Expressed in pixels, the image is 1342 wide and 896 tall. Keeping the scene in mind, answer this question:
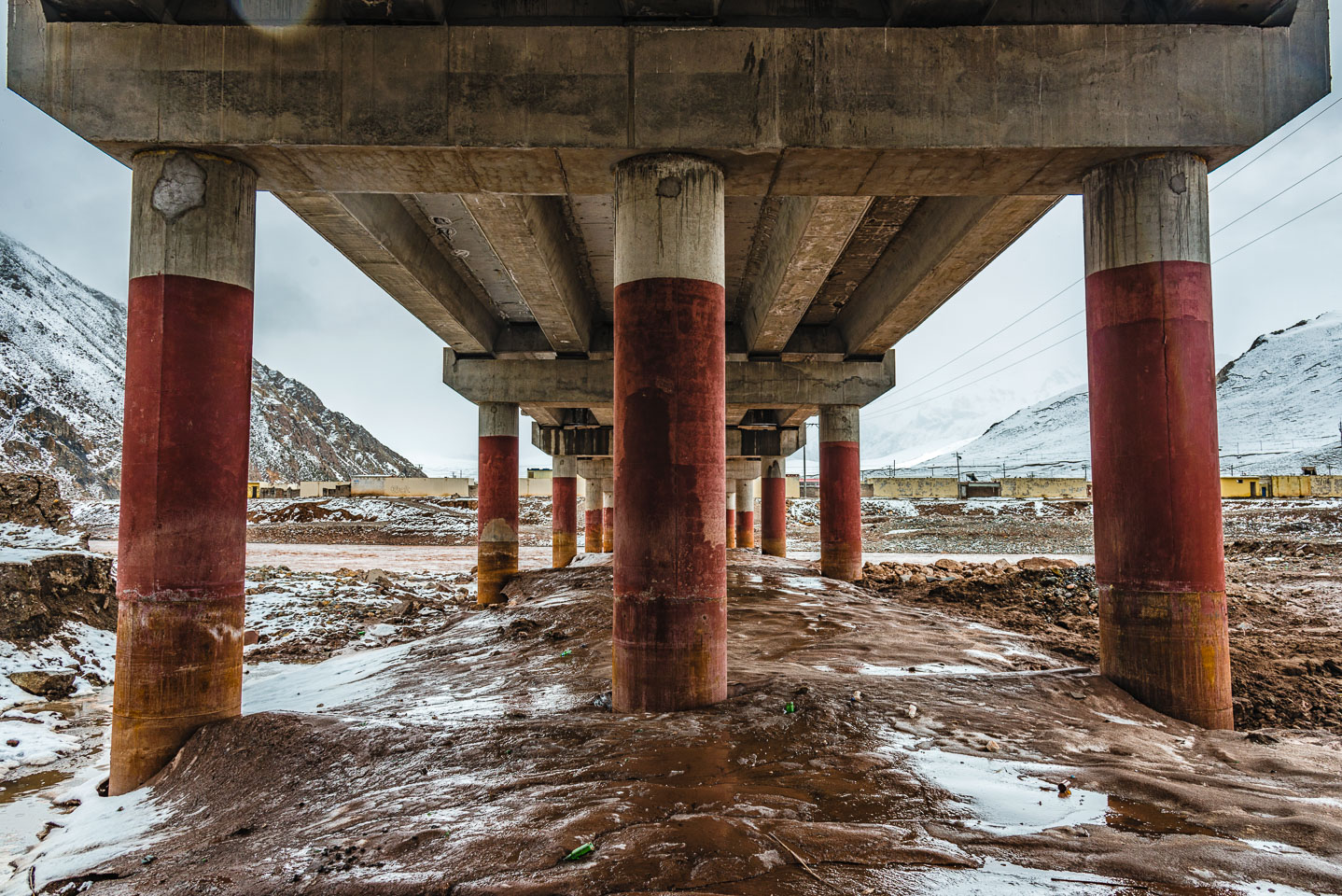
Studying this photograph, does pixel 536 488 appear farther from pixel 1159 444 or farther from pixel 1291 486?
pixel 1159 444

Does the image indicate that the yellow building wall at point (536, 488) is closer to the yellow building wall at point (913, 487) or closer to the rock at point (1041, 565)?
the yellow building wall at point (913, 487)

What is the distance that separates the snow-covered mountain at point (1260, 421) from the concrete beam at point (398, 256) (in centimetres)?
7023

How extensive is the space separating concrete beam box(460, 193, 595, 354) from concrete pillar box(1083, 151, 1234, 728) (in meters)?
6.36

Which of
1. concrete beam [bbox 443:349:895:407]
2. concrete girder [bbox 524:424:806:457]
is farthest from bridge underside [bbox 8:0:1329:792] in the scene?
concrete girder [bbox 524:424:806:457]

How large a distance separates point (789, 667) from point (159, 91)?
818cm

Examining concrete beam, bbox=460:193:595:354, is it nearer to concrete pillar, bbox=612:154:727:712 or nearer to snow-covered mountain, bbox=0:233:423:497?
concrete pillar, bbox=612:154:727:712

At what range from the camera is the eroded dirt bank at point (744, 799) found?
4.04 meters

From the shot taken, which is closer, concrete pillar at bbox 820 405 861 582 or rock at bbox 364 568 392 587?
rock at bbox 364 568 392 587

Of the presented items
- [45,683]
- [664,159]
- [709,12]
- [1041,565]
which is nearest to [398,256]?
[664,159]

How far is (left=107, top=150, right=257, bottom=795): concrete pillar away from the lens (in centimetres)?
675

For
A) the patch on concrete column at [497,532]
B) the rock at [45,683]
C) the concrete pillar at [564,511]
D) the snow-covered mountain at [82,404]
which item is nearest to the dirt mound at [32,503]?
the rock at [45,683]

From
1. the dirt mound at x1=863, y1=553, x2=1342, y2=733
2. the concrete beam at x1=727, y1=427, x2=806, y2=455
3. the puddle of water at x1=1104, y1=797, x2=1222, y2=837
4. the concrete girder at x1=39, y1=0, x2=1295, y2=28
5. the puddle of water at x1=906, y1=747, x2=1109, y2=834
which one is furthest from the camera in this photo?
the concrete beam at x1=727, y1=427, x2=806, y2=455

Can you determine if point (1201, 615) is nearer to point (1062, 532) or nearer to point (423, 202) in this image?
point (423, 202)

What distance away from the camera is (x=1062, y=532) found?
46.6 metres
